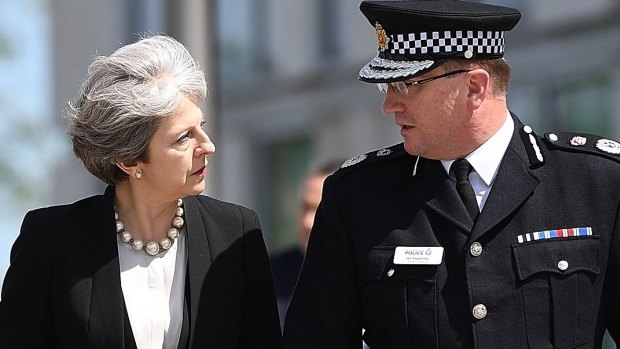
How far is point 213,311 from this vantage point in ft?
13.2

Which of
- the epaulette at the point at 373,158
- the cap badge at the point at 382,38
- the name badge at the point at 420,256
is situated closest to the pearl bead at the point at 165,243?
the epaulette at the point at 373,158

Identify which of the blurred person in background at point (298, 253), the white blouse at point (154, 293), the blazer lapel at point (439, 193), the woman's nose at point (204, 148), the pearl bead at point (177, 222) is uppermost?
the woman's nose at point (204, 148)

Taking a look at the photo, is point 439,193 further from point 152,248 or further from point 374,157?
point 152,248

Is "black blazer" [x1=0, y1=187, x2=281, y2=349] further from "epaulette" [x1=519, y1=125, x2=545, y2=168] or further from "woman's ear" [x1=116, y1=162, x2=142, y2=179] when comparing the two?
"epaulette" [x1=519, y1=125, x2=545, y2=168]

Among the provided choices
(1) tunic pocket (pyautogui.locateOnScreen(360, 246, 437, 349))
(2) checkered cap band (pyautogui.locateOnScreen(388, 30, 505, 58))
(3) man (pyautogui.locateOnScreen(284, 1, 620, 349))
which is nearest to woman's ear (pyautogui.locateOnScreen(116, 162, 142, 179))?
(3) man (pyautogui.locateOnScreen(284, 1, 620, 349))

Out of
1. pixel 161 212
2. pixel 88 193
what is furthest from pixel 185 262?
pixel 88 193

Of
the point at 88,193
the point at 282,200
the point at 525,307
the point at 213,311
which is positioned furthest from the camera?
the point at 88,193

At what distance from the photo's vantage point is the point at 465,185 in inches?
153

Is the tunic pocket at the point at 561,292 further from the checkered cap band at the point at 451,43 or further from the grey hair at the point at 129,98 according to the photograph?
the grey hair at the point at 129,98

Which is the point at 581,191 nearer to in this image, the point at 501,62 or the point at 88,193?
the point at 501,62

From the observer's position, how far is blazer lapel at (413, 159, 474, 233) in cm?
386

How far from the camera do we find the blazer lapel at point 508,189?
382 cm

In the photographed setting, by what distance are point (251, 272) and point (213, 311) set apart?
17 cm

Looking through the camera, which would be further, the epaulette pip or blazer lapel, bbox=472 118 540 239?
the epaulette pip
